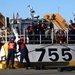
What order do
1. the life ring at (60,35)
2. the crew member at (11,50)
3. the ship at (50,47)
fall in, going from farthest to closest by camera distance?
the life ring at (60,35)
the ship at (50,47)
the crew member at (11,50)

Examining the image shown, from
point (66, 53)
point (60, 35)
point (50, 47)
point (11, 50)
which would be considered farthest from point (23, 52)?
point (60, 35)

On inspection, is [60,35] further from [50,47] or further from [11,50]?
[11,50]

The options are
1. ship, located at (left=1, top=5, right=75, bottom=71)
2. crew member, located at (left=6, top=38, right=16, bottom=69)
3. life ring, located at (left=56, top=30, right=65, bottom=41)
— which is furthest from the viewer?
life ring, located at (left=56, top=30, right=65, bottom=41)

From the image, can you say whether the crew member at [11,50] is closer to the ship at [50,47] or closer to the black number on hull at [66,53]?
the ship at [50,47]

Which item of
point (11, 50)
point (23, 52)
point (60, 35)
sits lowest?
point (23, 52)

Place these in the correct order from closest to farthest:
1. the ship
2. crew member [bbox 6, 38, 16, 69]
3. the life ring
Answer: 1. crew member [bbox 6, 38, 16, 69]
2. the ship
3. the life ring

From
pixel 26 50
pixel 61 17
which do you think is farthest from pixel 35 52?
pixel 61 17

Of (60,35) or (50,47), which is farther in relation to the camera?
(60,35)

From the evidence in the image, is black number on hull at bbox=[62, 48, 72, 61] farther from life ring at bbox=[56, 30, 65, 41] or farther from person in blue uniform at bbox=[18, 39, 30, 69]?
person in blue uniform at bbox=[18, 39, 30, 69]

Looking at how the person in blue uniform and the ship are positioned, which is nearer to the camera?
the person in blue uniform

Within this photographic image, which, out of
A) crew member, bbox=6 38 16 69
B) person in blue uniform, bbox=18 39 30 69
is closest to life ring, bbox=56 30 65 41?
person in blue uniform, bbox=18 39 30 69

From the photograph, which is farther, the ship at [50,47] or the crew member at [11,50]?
the ship at [50,47]

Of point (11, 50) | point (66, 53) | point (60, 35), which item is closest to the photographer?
point (11, 50)

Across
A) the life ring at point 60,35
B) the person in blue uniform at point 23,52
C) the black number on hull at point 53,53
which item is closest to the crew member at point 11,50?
the person in blue uniform at point 23,52
